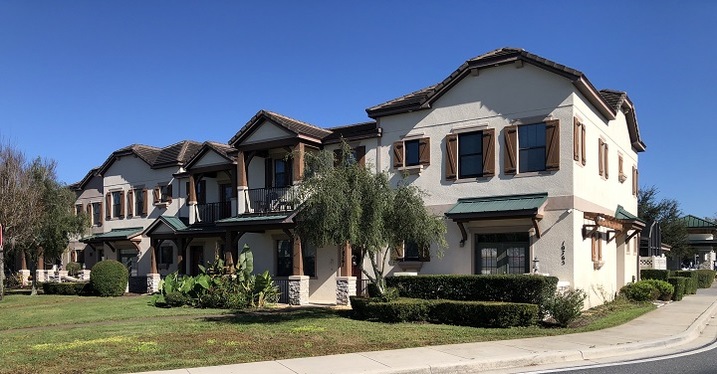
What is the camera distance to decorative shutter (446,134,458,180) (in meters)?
22.4

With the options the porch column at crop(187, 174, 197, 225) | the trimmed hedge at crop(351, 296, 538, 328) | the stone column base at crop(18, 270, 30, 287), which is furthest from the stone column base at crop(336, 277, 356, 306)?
the stone column base at crop(18, 270, 30, 287)

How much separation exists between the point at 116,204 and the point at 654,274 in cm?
3125

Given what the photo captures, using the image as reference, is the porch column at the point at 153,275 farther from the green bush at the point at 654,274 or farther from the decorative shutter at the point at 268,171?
the green bush at the point at 654,274

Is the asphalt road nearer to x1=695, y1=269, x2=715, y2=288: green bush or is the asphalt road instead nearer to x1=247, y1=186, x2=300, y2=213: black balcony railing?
x1=247, y1=186, x2=300, y2=213: black balcony railing

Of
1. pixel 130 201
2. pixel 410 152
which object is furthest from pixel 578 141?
pixel 130 201

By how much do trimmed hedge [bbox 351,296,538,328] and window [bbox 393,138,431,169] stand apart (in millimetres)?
6377

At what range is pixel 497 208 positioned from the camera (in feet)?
66.6

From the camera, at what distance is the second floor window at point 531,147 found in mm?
20609

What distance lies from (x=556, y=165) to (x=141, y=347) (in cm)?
1397

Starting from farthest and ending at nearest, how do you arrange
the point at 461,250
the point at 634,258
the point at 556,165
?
the point at 634,258
the point at 461,250
the point at 556,165

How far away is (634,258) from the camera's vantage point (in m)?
29.5

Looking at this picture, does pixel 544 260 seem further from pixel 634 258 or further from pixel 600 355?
pixel 634 258

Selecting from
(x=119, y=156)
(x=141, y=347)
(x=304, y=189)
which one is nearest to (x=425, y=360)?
(x=141, y=347)

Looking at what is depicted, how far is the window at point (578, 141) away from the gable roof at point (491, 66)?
131cm
